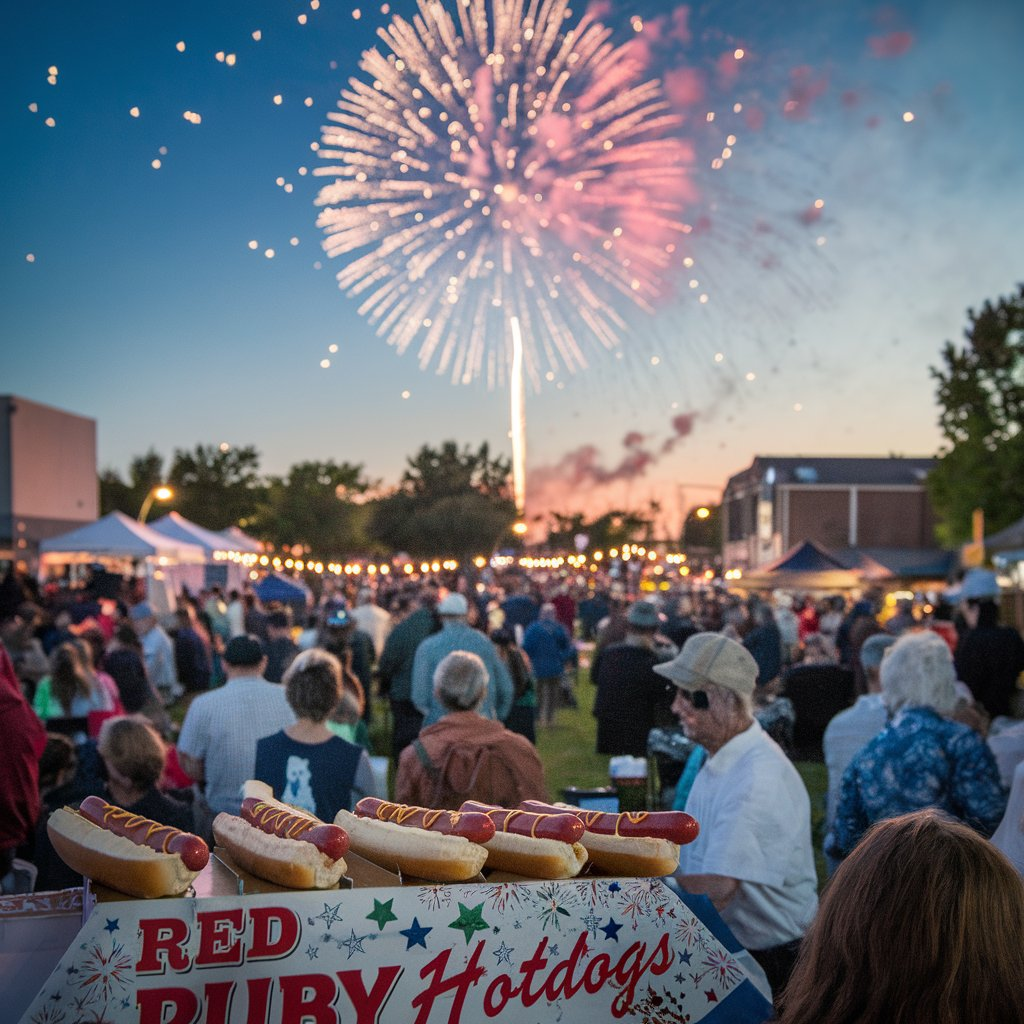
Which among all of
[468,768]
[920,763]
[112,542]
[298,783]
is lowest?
[298,783]

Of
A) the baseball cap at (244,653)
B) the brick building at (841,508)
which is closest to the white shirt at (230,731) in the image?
the baseball cap at (244,653)

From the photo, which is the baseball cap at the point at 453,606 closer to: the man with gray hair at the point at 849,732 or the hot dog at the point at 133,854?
the man with gray hair at the point at 849,732

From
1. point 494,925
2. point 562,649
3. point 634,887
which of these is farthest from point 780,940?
point 562,649

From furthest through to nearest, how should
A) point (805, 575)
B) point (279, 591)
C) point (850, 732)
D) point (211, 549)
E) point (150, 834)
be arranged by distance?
1. point (211, 549)
2. point (805, 575)
3. point (279, 591)
4. point (850, 732)
5. point (150, 834)

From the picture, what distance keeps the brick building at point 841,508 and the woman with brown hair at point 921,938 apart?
2599 inches

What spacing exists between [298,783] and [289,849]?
3.04 meters

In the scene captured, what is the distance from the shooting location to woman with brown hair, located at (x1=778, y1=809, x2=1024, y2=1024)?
1.80 meters

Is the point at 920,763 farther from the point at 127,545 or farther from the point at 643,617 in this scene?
the point at 127,545

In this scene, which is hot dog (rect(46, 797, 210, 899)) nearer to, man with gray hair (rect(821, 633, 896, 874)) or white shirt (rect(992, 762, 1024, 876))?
white shirt (rect(992, 762, 1024, 876))

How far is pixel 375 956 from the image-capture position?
2.07 m

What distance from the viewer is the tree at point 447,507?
246 ft

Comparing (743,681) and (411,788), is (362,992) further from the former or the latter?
(411,788)

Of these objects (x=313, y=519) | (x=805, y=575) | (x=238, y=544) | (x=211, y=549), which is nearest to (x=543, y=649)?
(x=805, y=575)

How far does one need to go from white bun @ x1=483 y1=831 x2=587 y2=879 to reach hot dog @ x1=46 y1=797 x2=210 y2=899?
601 mm
